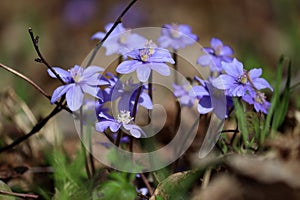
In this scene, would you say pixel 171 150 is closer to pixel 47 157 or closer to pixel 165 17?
pixel 47 157

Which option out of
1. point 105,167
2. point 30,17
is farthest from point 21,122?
point 30,17

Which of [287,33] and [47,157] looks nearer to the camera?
[47,157]

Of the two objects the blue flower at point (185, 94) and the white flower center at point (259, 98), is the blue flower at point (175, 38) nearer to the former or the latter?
the blue flower at point (185, 94)

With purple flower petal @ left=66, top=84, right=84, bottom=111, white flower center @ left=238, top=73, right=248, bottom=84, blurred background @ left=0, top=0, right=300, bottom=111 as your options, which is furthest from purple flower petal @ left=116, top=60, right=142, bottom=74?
blurred background @ left=0, top=0, right=300, bottom=111

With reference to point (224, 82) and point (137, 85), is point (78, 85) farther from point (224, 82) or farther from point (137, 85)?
→ point (224, 82)

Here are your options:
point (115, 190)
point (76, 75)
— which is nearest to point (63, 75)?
point (76, 75)

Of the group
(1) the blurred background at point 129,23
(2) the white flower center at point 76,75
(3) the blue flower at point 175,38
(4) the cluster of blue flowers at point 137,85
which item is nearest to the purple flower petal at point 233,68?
(4) the cluster of blue flowers at point 137,85

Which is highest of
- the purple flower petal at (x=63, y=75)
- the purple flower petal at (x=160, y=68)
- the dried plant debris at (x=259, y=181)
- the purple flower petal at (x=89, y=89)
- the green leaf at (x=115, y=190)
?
the purple flower petal at (x=160, y=68)
